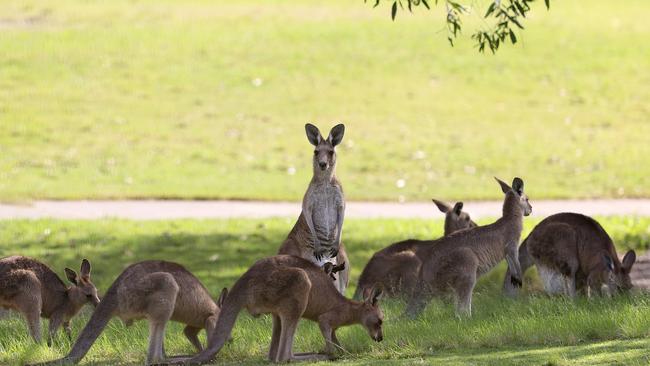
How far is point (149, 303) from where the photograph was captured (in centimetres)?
919

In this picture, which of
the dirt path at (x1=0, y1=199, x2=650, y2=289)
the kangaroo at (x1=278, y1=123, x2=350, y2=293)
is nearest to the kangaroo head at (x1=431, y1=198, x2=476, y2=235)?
the kangaroo at (x1=278, y1=123, x2=350, y2=293)

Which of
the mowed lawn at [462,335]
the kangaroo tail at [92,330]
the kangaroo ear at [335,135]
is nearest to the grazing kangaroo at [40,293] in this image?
the mowed lawn at [462,335]

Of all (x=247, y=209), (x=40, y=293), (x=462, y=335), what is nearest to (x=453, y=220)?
(x=462, y=335)

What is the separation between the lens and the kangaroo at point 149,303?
9.20m

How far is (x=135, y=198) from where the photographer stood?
814 inches

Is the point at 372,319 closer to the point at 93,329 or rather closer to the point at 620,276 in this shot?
the point at 93,329

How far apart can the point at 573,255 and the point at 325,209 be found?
7.29ft

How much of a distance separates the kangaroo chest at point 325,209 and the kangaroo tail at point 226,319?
105 inches

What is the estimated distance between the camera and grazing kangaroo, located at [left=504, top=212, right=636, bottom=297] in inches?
452

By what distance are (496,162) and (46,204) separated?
28.0ft

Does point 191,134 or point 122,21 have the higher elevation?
point 122,21

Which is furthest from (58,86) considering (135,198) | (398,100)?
(135,198)

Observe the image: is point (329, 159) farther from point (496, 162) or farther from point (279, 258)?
point (496, 162)

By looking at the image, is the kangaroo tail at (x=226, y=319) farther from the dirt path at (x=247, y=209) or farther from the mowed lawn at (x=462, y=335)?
the dirt path at (x=247, y=209)
